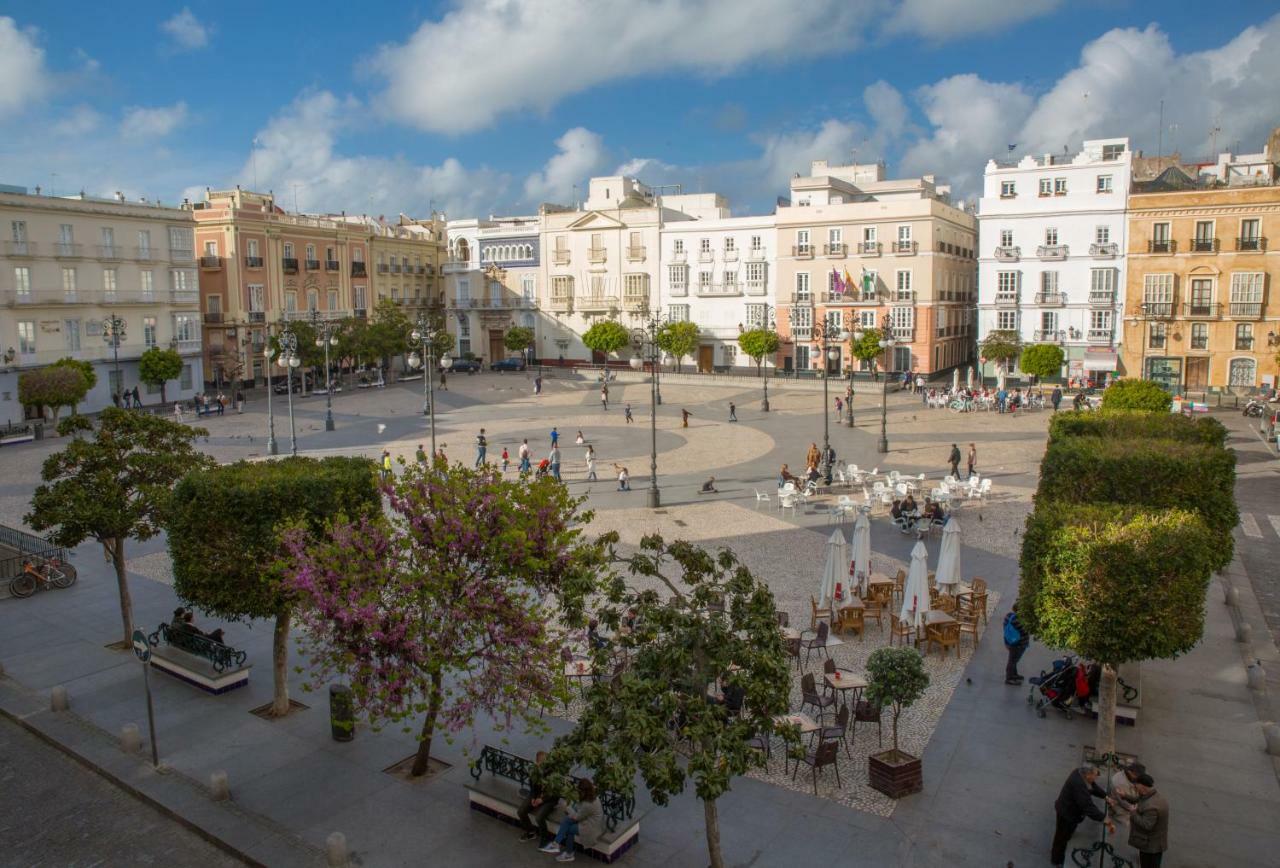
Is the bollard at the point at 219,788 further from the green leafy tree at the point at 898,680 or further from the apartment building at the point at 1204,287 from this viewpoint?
the apartment building at the point at 1204,287

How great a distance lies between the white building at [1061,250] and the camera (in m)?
55.1

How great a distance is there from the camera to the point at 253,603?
587 inches

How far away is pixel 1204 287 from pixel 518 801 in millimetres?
52422

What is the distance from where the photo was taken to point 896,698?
13.0 meters

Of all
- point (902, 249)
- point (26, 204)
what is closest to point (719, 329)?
point (902, 249)

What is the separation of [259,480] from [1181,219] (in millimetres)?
52829

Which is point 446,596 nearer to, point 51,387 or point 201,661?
Answer: point 201,661

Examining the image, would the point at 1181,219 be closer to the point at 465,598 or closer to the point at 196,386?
the point at 465,598

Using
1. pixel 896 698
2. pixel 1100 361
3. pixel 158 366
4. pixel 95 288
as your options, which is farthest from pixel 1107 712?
pixel 95 288

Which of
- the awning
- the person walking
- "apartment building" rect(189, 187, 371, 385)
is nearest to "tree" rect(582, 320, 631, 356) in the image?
"apartment building" rect(189, 187, 371, 385)

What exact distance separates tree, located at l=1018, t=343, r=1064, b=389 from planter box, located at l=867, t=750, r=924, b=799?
44.1m

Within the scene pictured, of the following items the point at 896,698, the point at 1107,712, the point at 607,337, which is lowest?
the point at 1107,712

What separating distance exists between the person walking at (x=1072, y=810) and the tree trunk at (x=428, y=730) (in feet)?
25.4

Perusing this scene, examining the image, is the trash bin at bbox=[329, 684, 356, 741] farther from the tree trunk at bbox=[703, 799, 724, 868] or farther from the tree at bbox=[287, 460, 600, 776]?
the tree trunk at bbox=[703, 799, 724, 868]
